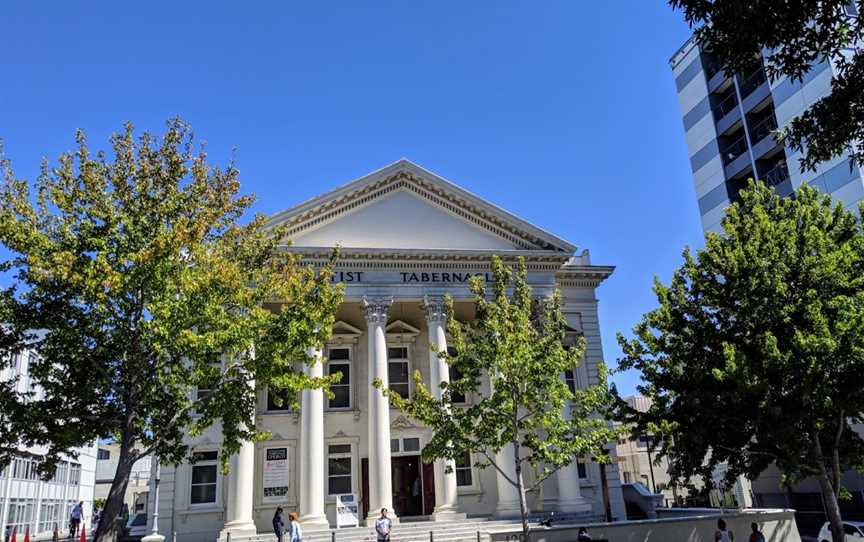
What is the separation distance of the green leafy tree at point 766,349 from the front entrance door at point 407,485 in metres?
10.3

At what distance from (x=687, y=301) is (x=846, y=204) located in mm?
19108

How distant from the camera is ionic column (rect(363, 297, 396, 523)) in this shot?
23.0m

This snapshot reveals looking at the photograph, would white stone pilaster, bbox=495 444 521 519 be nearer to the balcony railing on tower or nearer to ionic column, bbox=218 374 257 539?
ionic column, bbox=218 374 257 539

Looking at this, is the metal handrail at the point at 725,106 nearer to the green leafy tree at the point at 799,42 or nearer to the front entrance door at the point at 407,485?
the front entrance door at the point at 407,485

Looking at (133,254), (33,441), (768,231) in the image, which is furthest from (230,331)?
(768,231)

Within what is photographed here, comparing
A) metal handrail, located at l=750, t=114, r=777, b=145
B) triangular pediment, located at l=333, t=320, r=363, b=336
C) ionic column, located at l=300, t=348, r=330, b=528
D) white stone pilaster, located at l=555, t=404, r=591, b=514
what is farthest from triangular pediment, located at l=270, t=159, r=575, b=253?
metal handrail, located at l=750, t=114, r=777, b=145

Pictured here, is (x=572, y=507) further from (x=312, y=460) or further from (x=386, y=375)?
(x=312, y=460)

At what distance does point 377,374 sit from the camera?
2444cm

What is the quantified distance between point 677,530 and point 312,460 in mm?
12064

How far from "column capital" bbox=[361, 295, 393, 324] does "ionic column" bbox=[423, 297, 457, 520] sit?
159 cm

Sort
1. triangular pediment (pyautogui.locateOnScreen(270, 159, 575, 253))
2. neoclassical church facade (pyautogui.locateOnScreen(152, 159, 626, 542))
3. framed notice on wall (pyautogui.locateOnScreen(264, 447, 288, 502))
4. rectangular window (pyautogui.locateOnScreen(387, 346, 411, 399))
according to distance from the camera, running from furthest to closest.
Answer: rectangular window (pyautogui.locateOnScreen(387, 346, 411, 399)), triangular pediment (pyautogui.locateOnScreen(270, 159, 575, 253)), framed notice on wall (pyautogui.locateOnScreen(264, 447, 288, 502)), neoclassical church facade (pyautogui.locateOnScreen(152, 159, 626, 542))

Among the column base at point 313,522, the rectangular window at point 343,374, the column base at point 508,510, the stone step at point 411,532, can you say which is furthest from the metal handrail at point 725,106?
the column base at point 313,522

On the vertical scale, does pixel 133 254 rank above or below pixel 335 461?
above

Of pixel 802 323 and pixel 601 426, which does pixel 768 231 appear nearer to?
pixel 802 323
